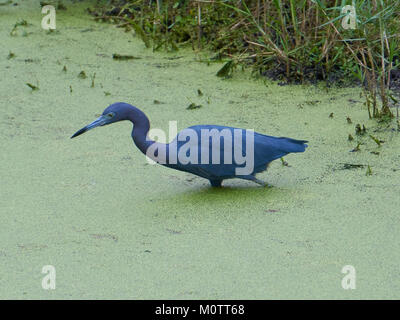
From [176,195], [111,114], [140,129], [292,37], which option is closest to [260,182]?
[176,195]

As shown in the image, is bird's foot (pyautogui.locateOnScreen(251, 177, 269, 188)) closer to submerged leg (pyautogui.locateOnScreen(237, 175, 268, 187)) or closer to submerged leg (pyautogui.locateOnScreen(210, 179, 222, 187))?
submerged leg (pyautogui.locateOnScreen(237, 175, 268, 187))

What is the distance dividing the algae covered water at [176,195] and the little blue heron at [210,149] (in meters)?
0.12

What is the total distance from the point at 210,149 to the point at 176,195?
0.81ft

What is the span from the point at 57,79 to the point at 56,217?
161 centimetres

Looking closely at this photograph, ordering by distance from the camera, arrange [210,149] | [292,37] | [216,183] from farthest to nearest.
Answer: [292,37] → [216,183] → [210,149]

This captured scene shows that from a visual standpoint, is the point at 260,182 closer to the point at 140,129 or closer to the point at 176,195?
the point at 176,195

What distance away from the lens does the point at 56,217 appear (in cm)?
282

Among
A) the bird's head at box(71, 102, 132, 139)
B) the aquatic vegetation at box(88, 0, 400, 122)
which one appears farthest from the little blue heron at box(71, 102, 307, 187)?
the aquatic vegetation at box(88, 0, 400, 122)

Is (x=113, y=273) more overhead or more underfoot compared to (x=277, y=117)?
more underfoot

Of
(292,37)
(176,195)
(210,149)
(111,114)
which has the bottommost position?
(176,195)

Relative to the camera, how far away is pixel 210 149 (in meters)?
2.92

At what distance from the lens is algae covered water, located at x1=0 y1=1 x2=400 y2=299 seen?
2.35 m

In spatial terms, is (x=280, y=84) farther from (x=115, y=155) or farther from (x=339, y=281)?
(x=339, y=281)
